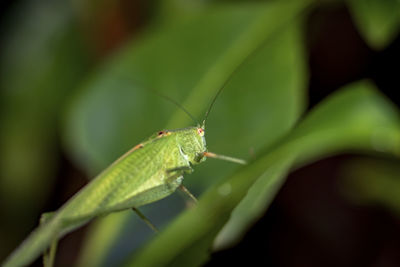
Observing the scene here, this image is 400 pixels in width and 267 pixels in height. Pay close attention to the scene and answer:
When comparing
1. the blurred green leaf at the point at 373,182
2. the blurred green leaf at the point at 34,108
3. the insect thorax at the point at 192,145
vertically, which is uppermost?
the blurred green leaf at the point at 34,108

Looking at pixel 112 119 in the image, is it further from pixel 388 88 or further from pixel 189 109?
pixel 388 88

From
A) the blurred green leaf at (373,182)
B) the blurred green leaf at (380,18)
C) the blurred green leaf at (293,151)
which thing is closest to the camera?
the blurred green leaf at (293,151)

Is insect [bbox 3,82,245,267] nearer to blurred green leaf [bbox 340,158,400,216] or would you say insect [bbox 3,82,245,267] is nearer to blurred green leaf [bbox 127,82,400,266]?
blurred green leaf [bbox 127,82,400,266]

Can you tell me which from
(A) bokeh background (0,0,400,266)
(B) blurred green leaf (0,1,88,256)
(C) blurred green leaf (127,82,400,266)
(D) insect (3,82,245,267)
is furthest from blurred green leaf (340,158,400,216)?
(B) blurred green leaf (0,1,88,256)

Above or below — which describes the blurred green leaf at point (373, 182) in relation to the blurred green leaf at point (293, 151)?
below

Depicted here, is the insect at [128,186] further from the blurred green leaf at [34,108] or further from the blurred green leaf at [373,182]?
the blurred green leaf at [34,108]

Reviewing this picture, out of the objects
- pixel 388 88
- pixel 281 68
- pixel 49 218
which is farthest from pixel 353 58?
pixel 49 218

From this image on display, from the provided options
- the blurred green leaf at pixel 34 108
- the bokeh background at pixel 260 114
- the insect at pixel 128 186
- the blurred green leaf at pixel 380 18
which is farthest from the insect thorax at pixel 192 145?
the blurred green leaf at pixel 34 108

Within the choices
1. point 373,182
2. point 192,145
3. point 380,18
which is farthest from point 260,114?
point 373,182

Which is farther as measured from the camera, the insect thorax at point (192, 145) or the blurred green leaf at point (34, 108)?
the blurred green leaf at point (34, 108)
